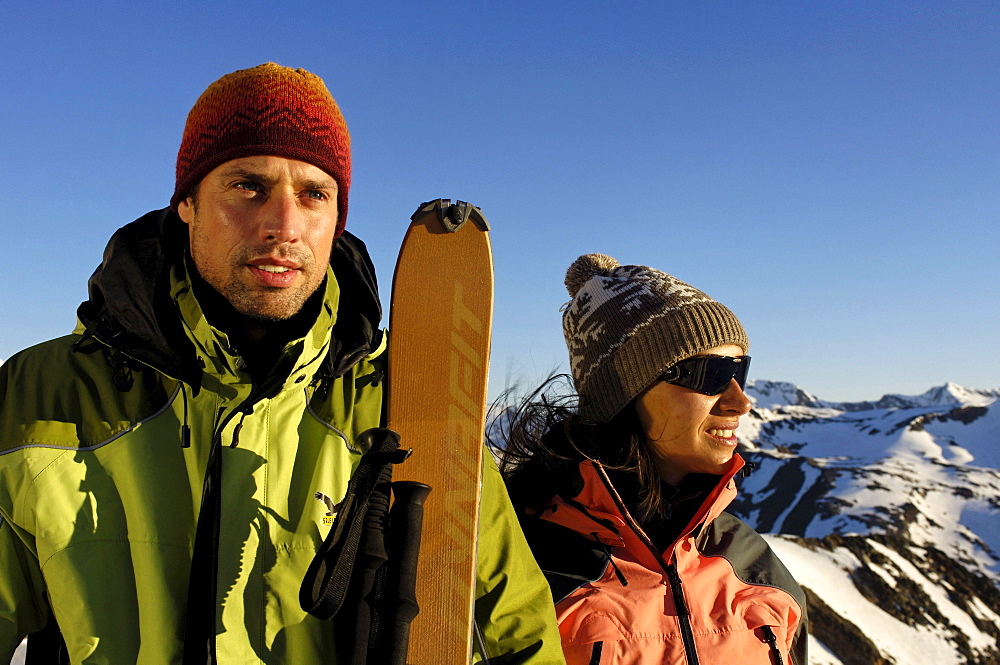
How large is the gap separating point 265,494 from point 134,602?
0.37 meters

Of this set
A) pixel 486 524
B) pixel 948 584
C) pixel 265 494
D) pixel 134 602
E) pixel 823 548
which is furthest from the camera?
pixel 948 584

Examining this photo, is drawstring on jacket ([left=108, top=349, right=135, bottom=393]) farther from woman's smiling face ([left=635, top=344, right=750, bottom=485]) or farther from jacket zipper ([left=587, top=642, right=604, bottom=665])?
woman's smiling face ([left=635, top=344, right=750, bottom=485])

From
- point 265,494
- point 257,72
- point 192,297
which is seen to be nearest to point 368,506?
point 265,494

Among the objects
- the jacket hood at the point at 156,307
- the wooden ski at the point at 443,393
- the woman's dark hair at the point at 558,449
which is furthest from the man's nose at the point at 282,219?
the woman's dark hair at the point at 558,449

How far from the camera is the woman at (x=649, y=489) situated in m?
2.48

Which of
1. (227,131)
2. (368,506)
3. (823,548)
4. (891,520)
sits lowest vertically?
(891,520)

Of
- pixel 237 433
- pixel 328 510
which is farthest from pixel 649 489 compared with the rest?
pixel 237 433

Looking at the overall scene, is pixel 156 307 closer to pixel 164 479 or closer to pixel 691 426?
pixel 164 479

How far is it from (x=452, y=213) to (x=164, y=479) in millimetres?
1145

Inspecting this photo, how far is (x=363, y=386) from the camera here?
6.61 feet

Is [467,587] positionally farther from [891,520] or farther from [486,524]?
[891,520]

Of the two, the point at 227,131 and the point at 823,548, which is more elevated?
the point at 227,131

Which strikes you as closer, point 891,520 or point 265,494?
point 265,494

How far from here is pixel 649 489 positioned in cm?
290
